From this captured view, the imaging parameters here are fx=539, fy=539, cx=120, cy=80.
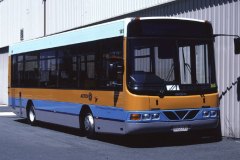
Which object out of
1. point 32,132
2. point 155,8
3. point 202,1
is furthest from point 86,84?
point 155,8

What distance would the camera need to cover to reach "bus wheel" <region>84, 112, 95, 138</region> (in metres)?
13.1

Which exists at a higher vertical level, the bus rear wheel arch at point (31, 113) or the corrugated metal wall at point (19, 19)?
the corrugated metal wall at point (19, 19)

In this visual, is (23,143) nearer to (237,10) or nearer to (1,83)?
(237,10)

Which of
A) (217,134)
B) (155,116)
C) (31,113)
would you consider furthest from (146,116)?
(31,113)

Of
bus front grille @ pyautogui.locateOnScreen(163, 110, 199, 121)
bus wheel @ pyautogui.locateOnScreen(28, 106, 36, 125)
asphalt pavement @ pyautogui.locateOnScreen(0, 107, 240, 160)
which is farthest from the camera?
bus wheel @ pyautogui.locateOnScreen(28, 106, 36, 125)

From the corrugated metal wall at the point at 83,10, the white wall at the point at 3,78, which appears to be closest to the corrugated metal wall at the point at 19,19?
the white wall at the point at 3,78

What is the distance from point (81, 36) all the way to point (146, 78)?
326 centimetres

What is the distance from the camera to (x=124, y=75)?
1126 centimetres

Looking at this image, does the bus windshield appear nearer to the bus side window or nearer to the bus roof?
the bus side window

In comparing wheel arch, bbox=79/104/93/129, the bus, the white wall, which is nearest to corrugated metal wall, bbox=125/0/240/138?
the bus

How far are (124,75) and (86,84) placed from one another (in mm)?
2203

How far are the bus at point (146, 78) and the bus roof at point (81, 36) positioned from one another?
0.03m

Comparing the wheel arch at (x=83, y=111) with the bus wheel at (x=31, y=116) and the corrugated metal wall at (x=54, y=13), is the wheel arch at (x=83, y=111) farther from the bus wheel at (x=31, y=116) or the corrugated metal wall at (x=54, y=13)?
the corrugated metal wall at (x=54, y=13)

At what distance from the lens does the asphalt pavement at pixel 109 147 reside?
10.3m
